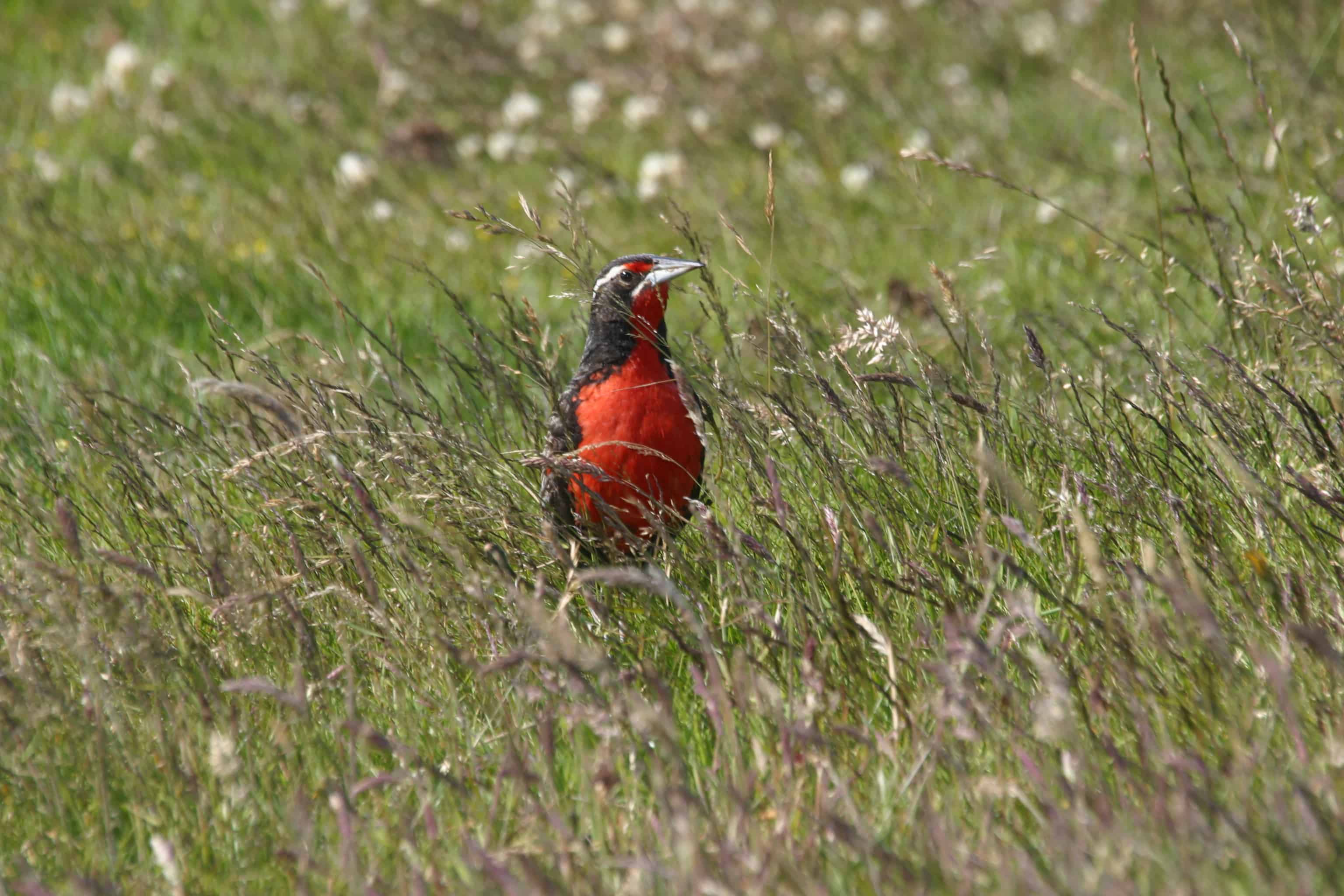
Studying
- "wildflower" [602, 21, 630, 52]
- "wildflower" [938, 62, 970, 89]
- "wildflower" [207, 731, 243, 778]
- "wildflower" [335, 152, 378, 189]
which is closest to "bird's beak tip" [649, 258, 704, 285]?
"wildflower" [207, 731, 243, 778]

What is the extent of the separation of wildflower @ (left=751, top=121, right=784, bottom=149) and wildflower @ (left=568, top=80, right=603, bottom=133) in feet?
3.64

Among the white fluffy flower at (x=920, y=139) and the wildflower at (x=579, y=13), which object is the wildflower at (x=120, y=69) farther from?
the white fluffy flower at (x=920, y=139)

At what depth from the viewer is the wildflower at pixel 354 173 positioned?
8.06 meters

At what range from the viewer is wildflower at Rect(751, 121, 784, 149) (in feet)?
27.5

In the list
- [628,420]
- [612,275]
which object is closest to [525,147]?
[612,275]

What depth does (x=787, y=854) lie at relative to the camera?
8.02 ft

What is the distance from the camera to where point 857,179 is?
7656 mm

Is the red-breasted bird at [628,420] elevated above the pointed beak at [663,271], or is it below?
below

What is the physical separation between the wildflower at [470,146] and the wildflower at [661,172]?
1.14m

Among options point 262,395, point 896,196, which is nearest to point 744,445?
point 262,395

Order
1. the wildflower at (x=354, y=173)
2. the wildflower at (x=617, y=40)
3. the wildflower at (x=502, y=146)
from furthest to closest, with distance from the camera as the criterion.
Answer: the wildflower at (x=617, y=40) → the wildflower at (x=502, y=146) → the wildflower at (x=354, y=173)

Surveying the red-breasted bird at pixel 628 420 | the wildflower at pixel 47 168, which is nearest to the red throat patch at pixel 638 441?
the red-breasted bird at pixel 628 420

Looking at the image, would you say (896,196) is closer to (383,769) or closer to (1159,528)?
(1159,528)

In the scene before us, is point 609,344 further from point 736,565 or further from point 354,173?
point 354,173
